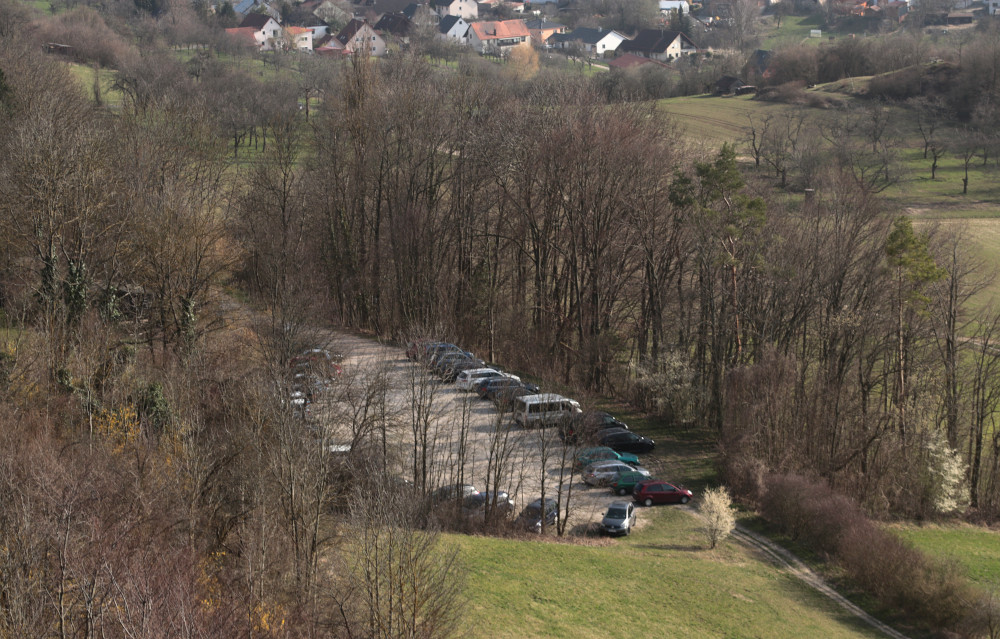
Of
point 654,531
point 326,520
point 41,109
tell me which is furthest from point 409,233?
point 326,520

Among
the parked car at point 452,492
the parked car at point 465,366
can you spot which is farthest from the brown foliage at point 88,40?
the parked car at point 452,492

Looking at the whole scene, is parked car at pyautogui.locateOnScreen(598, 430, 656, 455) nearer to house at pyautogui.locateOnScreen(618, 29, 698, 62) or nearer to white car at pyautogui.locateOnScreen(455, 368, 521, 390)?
white car at pyautogui.locateOnScreen(455, 368, 521, 390)

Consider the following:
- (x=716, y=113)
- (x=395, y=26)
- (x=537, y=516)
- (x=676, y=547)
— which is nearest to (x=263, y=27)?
(x=395, y=26)

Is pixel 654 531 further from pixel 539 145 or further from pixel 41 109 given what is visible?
pixel 41 109

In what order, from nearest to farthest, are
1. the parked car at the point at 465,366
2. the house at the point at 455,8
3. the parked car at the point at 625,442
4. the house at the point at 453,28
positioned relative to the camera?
the parked car at the point at 625,442 < the parked car at the point at 465,366 < the house at the point at 453,28 < the house at the point at 455,8

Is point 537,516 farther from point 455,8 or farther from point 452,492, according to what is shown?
point 455,8

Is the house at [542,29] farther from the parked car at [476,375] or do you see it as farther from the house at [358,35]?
the parked car at [476,375]

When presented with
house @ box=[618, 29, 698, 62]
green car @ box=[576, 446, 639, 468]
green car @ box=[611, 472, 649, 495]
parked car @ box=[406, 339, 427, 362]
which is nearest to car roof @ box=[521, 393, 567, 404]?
green car @ box=[576, 446, 639, 468]
